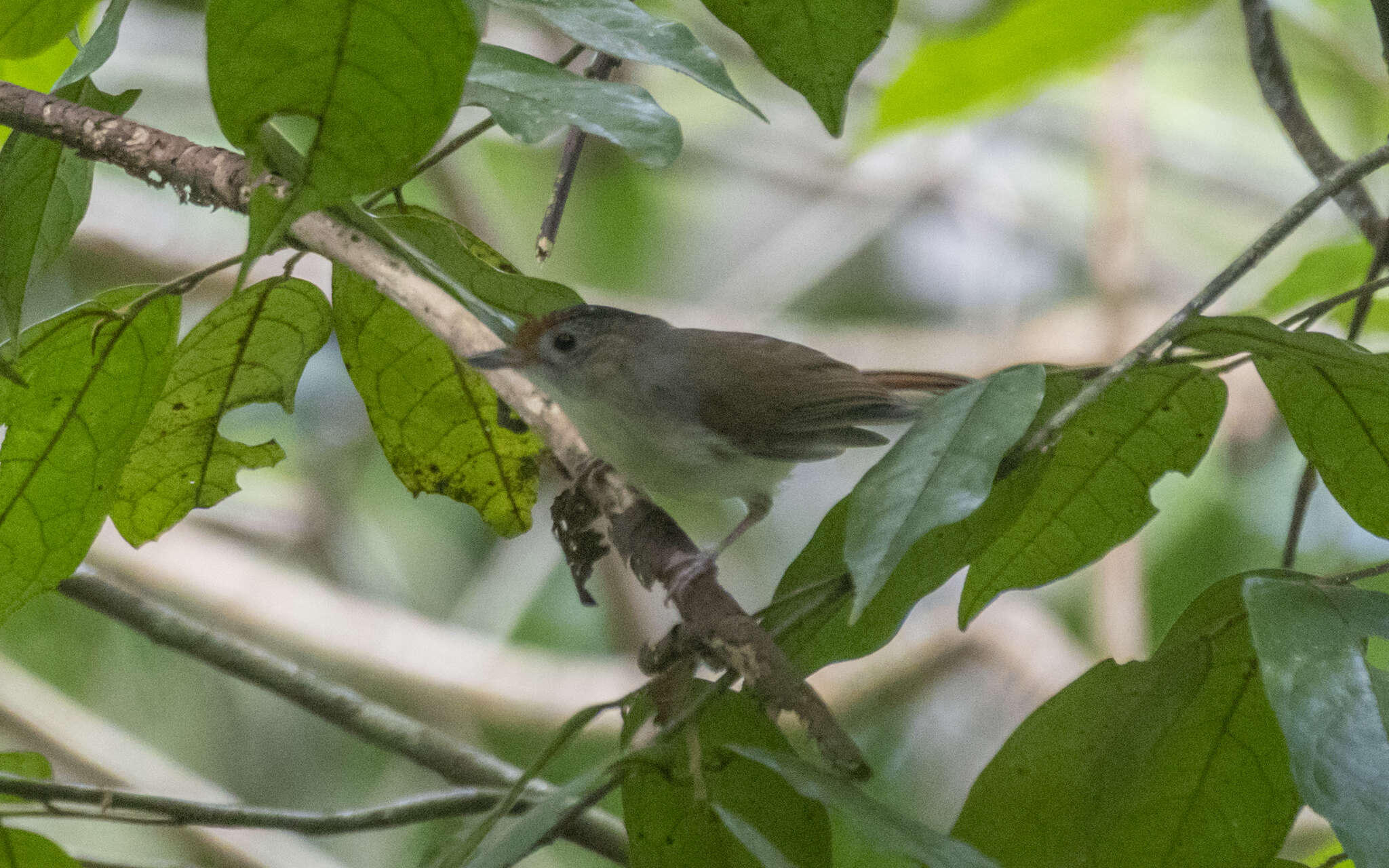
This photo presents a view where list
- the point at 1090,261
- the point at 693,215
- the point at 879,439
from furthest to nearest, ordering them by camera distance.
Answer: the point at 693,215
the point at 1090,261
the point at 879,439

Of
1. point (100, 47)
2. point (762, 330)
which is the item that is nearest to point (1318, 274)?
point (100, 47)

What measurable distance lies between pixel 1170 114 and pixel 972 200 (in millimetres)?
1002

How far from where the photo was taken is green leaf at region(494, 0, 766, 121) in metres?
0.88

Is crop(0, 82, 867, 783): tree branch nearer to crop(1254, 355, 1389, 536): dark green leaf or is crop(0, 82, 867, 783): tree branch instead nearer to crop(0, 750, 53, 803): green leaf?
crop(1254, 355, 1389, 536): dark green leaf

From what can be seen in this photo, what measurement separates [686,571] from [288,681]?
0.63 m

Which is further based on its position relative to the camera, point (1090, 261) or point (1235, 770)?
point (1090, 261)

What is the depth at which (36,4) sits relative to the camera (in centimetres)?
99

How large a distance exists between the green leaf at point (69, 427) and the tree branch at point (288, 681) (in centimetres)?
38

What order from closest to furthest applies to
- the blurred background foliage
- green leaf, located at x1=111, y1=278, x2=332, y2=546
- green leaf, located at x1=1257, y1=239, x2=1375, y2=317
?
1. green leaf, located at x1=111, y1=278, x2=332, y2=546
2. green leaf, located at x1=1257, y1=239, x2=1375, y2=317
3. the blurred background foliage

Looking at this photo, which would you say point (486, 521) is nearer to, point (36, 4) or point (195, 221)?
point (36, 4)

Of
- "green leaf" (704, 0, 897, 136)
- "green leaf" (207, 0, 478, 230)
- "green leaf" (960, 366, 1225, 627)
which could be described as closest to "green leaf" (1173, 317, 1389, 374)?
"green leaf" (960, 366, 1225, 627)

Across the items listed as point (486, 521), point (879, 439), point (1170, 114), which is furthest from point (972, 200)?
point (486, 521)

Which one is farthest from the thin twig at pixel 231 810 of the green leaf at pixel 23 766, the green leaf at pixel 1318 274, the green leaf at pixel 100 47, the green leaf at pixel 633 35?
the green leaf at pixel 1318 274

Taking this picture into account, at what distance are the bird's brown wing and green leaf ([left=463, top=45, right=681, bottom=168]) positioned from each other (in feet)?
3.97
